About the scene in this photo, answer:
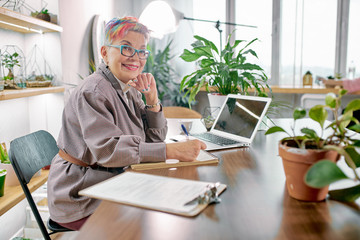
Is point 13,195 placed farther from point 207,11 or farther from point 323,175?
point 207,11

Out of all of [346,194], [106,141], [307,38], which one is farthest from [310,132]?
[307,38]

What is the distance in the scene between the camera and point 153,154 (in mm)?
1103

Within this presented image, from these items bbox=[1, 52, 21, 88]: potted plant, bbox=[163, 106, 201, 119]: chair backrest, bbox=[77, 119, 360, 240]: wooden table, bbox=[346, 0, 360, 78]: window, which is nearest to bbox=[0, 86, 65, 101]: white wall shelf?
bbox=[1, 52, 21, 88]: potted plant

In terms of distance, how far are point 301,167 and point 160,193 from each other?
0.34 m

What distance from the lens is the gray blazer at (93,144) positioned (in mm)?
1082

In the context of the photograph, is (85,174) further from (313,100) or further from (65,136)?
(313,100)

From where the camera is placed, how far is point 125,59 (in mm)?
1318

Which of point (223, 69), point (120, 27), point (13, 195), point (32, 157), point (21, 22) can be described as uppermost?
point (21, 22)

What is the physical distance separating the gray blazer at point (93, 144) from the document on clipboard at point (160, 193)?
0.14m

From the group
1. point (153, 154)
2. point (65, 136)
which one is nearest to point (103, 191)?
point (153, 154)

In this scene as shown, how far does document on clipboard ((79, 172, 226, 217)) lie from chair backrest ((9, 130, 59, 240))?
495 millimetres

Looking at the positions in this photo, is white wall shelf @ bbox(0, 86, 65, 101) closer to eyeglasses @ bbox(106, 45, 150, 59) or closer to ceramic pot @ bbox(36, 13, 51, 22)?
ceramic pot @ bbox(36, 13, 51, 22)

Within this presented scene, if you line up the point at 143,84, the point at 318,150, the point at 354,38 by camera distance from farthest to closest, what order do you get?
the point at 354,38 → the point at 143,84 → the point at 318,150

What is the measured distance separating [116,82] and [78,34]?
6.30 feet
